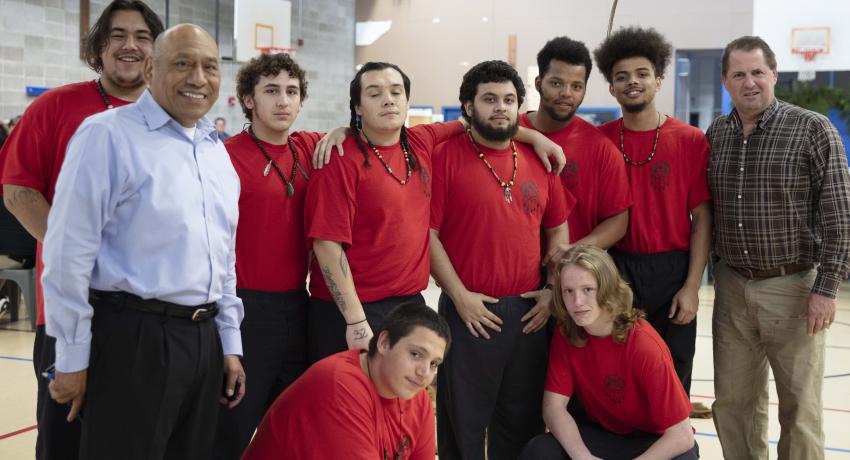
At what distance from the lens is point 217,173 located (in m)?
2.41

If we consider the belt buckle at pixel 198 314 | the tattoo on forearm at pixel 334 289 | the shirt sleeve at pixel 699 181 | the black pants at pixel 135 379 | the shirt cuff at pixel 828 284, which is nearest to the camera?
the black pants at pixel 135 379

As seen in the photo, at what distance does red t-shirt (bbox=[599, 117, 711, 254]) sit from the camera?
366cm

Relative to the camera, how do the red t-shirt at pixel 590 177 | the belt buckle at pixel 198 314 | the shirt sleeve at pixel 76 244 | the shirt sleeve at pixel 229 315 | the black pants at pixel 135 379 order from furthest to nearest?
1. the red t-shirt at pixel 590 177
2. the shirt sleeve at pixel 229 315
3. the belt buckle at pixel 198 314
4. the black pants at pixel 135 379
5. the shirt sleeve at pixel 76 244

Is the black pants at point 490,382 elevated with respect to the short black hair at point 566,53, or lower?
lower

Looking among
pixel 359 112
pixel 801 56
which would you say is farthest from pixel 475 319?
pixel 801 56

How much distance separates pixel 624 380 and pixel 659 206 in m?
0.79

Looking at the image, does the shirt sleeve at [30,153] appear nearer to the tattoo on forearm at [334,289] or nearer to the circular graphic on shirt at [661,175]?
the tattoo on forearm at [334,289]

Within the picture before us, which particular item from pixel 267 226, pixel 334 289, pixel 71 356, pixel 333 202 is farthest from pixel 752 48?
pixel 71 356

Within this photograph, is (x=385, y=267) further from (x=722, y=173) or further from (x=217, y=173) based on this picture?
(x=722, y=173)

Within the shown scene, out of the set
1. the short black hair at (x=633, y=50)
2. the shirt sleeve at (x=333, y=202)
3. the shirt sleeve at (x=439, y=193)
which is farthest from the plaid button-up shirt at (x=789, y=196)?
the shirt sleeve at (x=333, y=202)

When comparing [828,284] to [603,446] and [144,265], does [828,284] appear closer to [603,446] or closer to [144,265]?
[603,446]

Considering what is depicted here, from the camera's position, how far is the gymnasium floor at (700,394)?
14.8 ft

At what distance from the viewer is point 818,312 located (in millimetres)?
3477

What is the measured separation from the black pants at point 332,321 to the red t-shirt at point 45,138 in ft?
3.22
